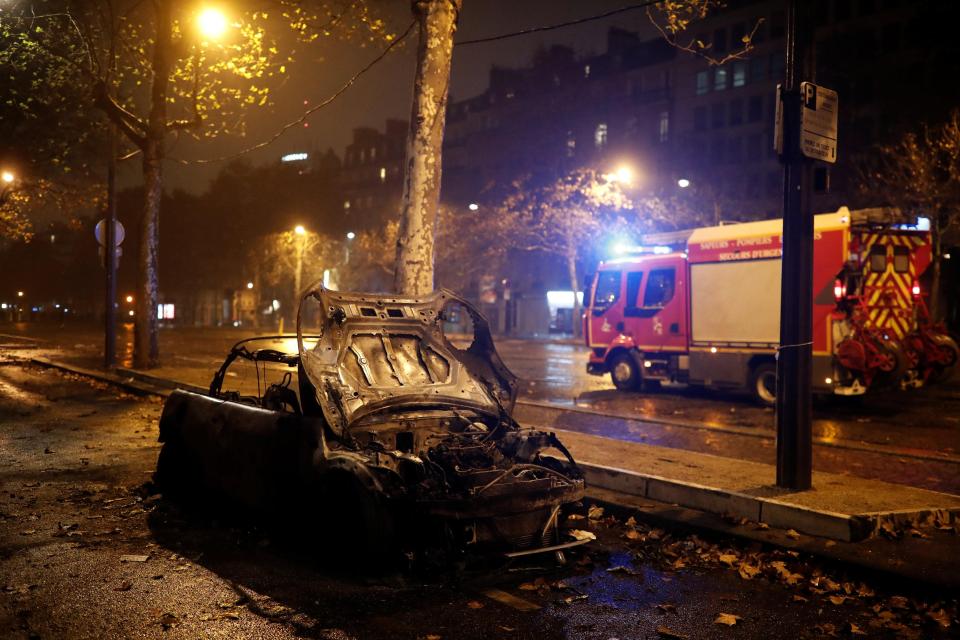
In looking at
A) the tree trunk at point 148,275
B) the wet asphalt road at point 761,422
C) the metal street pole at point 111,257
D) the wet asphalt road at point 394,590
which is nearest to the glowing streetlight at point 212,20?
the tree trunk at point 148,275

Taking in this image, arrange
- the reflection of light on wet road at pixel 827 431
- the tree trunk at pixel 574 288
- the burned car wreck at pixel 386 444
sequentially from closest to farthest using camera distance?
the burned car wreck at pixel 386 444, the reflection of light on wet road at pixel 827 431, the tree trunk at pixel 574 288

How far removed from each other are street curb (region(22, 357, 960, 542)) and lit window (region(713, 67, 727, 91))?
56.4 m

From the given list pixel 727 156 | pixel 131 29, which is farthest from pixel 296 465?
pixel 727 156

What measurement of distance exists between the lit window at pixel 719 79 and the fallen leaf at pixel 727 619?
59.1m

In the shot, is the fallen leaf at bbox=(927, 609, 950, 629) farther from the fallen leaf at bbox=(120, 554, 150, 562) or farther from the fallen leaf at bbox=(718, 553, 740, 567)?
the fallen leaf at bbox=(120, 554, 150, 562)

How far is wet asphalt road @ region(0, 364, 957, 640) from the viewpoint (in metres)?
4.50

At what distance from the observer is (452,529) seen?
5168mm

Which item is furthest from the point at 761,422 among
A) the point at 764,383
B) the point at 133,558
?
the point at 133,558

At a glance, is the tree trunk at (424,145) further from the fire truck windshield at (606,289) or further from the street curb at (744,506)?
the fire truck windshield at (606,289)

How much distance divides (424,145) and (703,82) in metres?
53.3

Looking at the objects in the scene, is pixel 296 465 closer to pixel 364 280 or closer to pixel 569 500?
pixel 569 500

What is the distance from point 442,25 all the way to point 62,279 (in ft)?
273

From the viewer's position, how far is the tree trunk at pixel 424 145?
38.6 feet

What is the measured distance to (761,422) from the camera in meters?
13.2
